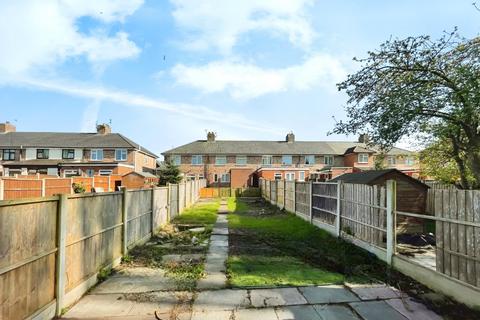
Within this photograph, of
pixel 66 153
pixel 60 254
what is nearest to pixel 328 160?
pixel 66 153

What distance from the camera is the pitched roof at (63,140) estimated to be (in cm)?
4388

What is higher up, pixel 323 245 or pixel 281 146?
pixel 281 146

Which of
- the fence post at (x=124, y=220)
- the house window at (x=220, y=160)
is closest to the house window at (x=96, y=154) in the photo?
the house window at (x=220, y=160)

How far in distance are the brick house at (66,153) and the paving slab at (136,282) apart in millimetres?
35727

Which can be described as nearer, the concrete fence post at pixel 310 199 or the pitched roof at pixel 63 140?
the concrete fence post at pixel 310 199

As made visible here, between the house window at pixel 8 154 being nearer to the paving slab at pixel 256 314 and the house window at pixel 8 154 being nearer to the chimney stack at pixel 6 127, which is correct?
the chimney stack at pixel 6 127

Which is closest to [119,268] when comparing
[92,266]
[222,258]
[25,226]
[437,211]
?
[92,266]

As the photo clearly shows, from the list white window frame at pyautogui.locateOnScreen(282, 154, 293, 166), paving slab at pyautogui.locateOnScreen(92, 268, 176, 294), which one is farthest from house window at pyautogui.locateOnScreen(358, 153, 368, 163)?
paving slab at pyautogui.locateOnScreen(92, 268, 176, 294)

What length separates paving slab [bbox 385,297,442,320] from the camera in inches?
183

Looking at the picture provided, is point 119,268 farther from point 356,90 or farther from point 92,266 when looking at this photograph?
point 356,90

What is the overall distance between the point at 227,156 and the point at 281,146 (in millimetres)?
8661

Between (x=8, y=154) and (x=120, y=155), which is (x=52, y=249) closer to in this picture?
(x=120, y=155)

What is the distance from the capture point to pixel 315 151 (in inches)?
2057

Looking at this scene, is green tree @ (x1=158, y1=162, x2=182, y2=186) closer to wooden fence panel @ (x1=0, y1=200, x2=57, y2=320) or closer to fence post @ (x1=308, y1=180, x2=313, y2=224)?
fence post @ (x1=308, y1=180, x2=313, y2=224)
